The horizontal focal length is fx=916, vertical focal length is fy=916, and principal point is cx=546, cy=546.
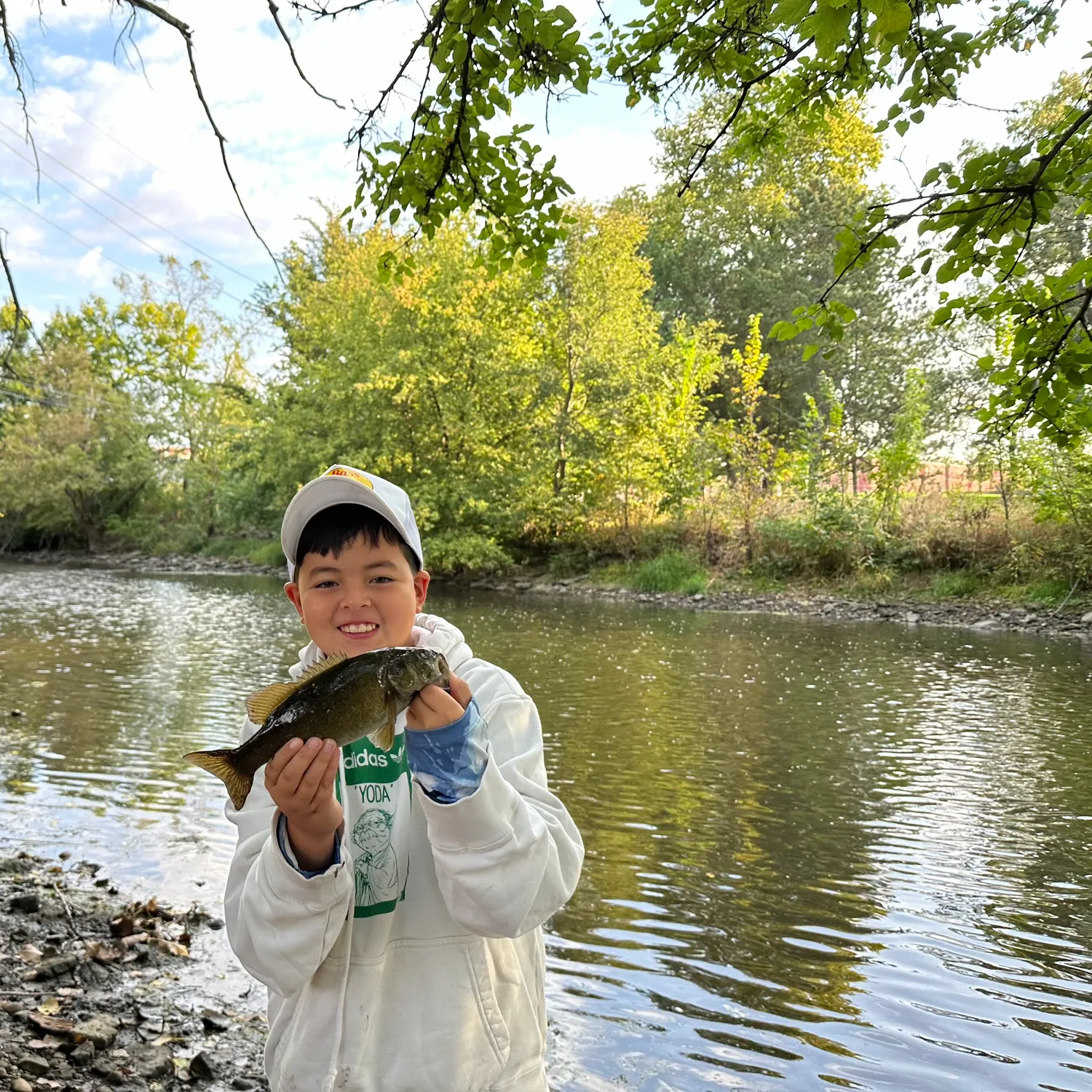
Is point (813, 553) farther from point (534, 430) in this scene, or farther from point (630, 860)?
point (630, 860)

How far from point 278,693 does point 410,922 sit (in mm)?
561

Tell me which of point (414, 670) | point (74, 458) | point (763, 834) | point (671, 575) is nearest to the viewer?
point (414, 670)

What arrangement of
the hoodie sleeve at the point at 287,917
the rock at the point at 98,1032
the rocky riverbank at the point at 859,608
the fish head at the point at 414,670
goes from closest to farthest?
the fish head at the point at 414,670
the hoodie sleeve at the point at 287,917
the rock at the point at 98,1032
the rocky riverbank at the point at 859,608

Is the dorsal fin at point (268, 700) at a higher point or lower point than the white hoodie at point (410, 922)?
higher

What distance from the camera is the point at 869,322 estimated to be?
115 ft

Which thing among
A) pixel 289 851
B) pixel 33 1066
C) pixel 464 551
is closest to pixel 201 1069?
pixel 33 1066

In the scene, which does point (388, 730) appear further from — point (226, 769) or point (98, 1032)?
point (98, 1032)

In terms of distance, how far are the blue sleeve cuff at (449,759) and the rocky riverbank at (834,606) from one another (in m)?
17.7

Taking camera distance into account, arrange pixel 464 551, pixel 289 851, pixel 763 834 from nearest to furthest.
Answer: pixel 289 851 < pixel 763 834 < pixel 464 551

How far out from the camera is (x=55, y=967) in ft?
13.7

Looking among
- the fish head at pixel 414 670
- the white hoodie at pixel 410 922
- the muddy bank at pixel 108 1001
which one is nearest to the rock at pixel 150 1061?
the muddy bank at pixel 108 1001

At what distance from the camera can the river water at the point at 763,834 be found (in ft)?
13.7

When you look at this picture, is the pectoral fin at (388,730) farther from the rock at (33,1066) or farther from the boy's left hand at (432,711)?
the rock at (33,1066)

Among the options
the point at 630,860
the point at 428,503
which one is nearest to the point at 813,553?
the point at 428,503
